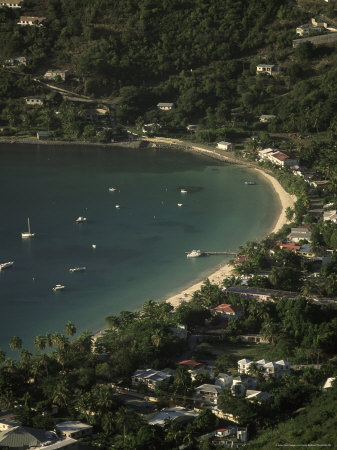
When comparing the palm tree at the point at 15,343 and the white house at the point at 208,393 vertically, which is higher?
the palm tree at the point at 15,343

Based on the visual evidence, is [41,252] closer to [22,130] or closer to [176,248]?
[176,248]

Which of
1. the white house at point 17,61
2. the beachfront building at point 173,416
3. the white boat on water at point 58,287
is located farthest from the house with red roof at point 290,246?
the white house at point 17,61

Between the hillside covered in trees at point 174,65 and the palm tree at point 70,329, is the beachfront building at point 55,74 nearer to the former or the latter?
the hillside covered in trees at point 174,65

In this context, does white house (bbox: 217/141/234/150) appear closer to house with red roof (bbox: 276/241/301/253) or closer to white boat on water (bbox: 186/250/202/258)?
white boat on water (bbox: 186/250/202/258)

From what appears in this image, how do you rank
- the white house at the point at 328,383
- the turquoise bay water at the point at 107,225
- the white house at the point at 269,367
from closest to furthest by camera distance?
the white house at the point at 328,383
the white house at the point at 269,367
the turquoise bay water at the point at 107,225

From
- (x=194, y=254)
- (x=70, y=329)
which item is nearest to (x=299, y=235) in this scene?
(x=194, y=254)

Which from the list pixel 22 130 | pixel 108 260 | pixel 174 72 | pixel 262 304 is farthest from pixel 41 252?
pixel 174 72
